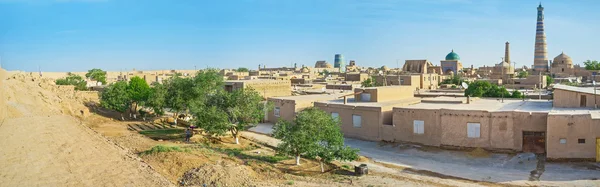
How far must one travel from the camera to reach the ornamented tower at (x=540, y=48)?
3211 inches

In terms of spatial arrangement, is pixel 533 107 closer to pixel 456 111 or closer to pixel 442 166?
pixel 456 111

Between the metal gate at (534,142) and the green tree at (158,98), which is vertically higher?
the green tree at (158,98)

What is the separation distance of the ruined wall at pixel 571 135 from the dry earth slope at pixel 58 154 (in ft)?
48.7

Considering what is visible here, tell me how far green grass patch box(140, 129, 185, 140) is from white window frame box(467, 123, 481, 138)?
1581 cm

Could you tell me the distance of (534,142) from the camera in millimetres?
21938

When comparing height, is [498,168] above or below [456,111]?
below

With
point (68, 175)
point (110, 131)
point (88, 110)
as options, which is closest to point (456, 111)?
point (68, 175)

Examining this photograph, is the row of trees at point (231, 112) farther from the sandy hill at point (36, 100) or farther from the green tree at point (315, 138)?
the sandy hill at point (36, 100)

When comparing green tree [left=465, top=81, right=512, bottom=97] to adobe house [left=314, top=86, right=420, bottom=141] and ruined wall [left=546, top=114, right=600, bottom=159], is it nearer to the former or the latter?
adobe house [left=314, top=86, right=420, bottom=141]

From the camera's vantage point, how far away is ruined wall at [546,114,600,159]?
20031 mm

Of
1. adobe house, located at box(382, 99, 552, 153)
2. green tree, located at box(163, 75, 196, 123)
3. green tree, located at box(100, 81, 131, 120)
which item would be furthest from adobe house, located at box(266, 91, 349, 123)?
green tree, located at box(100, 81, 131, 120)

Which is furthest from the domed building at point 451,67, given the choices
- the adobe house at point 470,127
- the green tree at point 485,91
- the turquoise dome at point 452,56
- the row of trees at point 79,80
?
the adobe house at point 470,127

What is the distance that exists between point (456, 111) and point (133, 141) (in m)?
16.3

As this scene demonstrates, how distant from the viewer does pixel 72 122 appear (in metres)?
35.5
